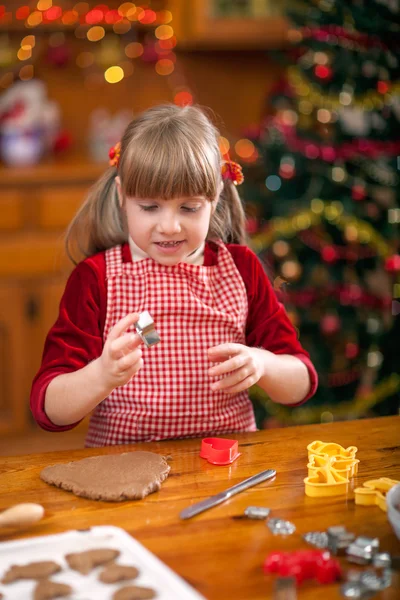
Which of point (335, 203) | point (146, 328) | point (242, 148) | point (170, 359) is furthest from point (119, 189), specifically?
point (242, 148)

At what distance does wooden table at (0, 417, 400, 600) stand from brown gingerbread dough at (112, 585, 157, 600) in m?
0.05

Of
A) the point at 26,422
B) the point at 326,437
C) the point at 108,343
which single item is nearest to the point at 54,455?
the point at 108,343

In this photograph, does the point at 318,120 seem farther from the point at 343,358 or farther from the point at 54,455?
the point at 54,455

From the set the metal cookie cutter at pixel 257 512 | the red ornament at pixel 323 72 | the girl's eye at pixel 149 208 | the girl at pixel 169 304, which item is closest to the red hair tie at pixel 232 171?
the girl at pixel 169 304

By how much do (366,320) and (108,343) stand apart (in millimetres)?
1767

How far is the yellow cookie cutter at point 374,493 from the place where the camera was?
3.37 feet

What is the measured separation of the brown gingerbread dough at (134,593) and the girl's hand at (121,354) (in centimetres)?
39

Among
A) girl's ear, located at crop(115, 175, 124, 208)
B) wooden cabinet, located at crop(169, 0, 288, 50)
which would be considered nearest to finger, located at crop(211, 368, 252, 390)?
girl's ear, located at crop(115, 175, 124, 208)

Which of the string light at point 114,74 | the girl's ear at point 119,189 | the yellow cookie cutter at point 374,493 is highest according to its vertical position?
the string light at point 114,74

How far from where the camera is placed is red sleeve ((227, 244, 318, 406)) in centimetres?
150

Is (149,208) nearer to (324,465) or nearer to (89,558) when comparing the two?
(324,465)

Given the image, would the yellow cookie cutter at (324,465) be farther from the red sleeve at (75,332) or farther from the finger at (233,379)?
the red sleeve at (75,332)

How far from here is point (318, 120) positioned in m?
2.81

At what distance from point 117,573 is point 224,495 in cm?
23
